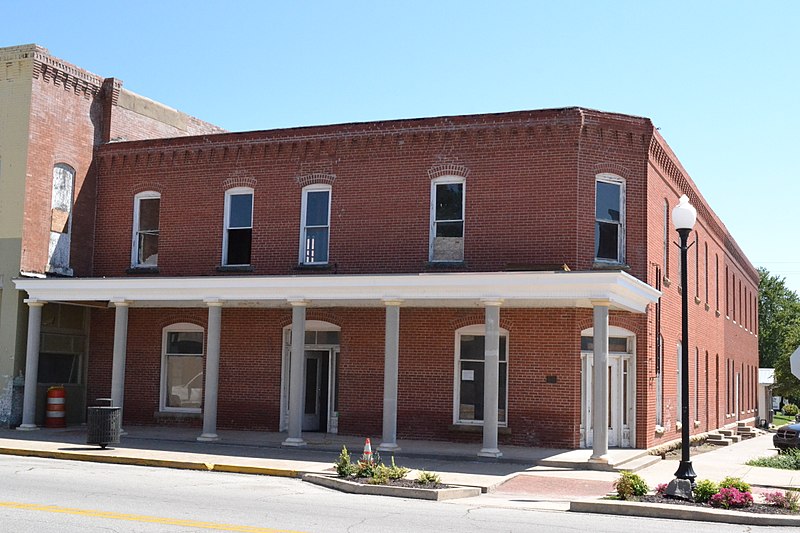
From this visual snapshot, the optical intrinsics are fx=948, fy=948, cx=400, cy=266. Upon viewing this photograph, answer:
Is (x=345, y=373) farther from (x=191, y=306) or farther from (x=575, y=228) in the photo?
(x=575, y=228)

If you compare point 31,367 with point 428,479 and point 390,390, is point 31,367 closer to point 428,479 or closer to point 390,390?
point 390,390

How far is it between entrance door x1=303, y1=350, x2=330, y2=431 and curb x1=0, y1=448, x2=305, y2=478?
22.2 feet

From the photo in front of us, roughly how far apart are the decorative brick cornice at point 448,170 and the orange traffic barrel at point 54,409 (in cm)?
1136

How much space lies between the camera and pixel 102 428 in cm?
1983

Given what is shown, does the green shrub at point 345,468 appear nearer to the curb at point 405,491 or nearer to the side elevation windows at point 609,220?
the curb at point 405,491

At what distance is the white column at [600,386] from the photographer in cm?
1888

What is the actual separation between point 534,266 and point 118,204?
12126 millimetres

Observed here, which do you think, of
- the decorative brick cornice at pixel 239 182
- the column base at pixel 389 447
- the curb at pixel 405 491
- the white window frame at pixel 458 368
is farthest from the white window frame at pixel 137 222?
the curb at pixel 405 491

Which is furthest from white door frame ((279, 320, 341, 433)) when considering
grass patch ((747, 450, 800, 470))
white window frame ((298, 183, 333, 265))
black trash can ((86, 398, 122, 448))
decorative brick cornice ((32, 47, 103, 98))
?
grass patch ((747, 450, 800, 470))

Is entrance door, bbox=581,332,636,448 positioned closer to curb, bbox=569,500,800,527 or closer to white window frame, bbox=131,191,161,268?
curb, bbox=569,500,800,527

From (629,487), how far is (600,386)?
5028mm

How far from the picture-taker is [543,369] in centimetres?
2186

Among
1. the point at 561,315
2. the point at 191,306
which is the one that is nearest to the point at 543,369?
the point at 561,315

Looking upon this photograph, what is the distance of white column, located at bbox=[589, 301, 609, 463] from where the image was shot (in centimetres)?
1888
